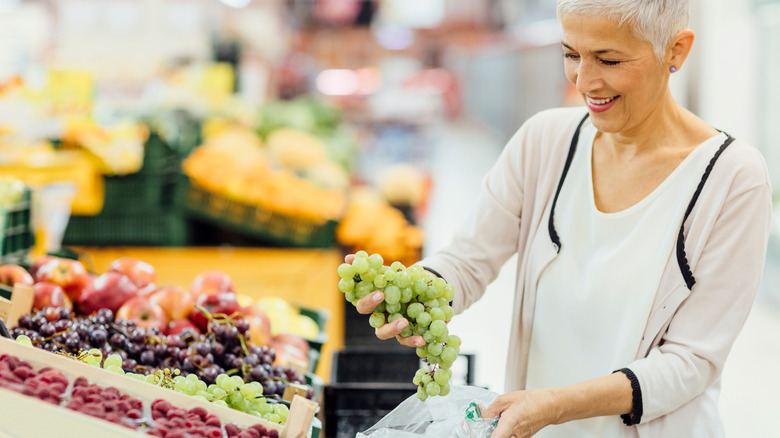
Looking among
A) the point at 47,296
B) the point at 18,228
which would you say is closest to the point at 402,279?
the point at 47,296

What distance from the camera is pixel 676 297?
4.99 feet

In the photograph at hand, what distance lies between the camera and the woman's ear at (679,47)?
1.50 meters

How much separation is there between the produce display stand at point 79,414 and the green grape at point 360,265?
0.86 feet

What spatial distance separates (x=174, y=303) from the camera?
2053 mm

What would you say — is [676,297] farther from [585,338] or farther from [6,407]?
[6,407]

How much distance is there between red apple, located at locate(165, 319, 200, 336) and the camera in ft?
6.31

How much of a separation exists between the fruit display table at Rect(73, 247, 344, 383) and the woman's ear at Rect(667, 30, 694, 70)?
255 centimetres

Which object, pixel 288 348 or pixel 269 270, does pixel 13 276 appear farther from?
pixel 269 270

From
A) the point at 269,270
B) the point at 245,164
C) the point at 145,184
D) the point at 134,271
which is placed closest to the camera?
the point at 134,271

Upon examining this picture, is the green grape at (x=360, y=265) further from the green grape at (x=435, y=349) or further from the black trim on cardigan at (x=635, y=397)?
the black trim on cardigan at (x=635, y=397)

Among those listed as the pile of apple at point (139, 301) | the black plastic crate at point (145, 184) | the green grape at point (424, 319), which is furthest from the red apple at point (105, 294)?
the black plastic crate at point (145, 184)

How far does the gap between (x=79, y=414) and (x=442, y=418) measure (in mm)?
668

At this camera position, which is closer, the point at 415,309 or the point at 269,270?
the point at 415,309

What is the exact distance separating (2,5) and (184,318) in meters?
11.4
